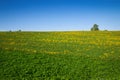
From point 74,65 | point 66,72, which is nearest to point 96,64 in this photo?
point 74,65

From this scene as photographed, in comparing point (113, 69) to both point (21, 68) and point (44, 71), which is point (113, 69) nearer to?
point (44, 71)

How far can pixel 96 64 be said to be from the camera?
76.4 feet

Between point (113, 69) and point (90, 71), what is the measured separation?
2673mm

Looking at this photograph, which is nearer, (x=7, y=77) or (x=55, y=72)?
(x=7, y=77)

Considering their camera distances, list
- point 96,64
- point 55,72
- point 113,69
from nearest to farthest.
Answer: point 55,72, point 113,69, point 96,64

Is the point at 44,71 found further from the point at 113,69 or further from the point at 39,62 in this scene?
the point at 113,69

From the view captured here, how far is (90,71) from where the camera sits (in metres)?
21.1

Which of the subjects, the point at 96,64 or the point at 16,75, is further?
the point at 96,64

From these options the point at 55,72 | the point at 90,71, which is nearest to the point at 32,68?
the point at 55,72

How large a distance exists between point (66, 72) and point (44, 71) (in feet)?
7.19

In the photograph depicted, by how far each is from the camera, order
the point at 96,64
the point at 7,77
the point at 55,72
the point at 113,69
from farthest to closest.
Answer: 1. the point at 96,64
2. the point at 113,69
3. the point at 55,72
4. the point at 7,77

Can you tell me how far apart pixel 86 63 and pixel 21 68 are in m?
7.41

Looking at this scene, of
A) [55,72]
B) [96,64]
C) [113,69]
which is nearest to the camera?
[55,72]

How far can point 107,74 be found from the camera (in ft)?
67.1
